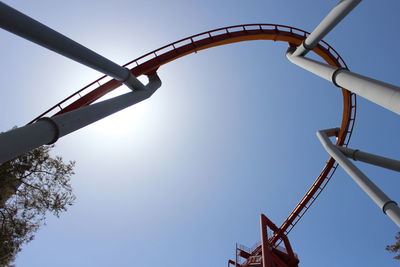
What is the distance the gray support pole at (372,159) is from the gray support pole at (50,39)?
29.1 feet

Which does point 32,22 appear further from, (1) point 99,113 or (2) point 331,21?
(2) point 331,21

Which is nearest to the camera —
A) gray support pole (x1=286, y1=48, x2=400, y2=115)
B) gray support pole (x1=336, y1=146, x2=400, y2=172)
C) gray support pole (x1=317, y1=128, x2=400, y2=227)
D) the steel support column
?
gray support pole (x1=286, y1=48, x2=400, y2=115)

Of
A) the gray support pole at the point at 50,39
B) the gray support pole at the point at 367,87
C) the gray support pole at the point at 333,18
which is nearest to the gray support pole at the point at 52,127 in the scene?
the gray support pole at the point at 50,39

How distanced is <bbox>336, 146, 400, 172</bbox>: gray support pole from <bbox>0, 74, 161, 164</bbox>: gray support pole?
8.31m

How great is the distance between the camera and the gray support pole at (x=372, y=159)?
8.86m

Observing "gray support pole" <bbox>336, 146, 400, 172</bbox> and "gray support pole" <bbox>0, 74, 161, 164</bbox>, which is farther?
"gray support pole" <bbox>336, 146, 400, 172</bbox>

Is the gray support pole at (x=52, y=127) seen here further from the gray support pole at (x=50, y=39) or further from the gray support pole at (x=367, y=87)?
the gray support pole at (x=367, y=87)

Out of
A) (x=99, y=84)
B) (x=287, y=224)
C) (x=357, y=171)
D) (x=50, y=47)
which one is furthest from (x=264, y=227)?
(x=50, y=47)

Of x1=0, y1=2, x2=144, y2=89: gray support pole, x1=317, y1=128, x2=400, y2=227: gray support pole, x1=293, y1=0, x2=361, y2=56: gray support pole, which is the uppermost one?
x1=293, y1=0, x2=361, y2=56: gray support pole

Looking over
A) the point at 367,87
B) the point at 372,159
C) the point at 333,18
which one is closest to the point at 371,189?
the point at 372,159

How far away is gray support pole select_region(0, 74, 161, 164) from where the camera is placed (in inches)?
164

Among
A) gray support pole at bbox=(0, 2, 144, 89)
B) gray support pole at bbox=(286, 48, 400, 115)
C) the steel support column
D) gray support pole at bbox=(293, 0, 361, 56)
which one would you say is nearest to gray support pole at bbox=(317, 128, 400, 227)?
gray support pole at bbox=(286, 48, 400, 115)

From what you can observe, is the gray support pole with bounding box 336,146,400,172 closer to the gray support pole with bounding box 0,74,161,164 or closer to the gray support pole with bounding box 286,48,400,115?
the gray support pole with bounding box 286,48,400,115

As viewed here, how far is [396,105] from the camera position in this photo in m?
4.55
